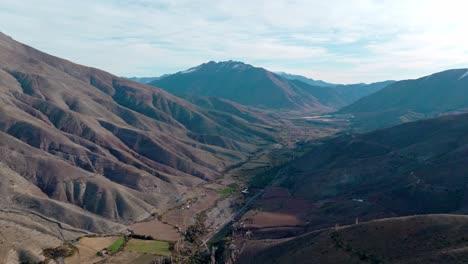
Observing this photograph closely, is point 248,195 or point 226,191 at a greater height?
point 248,195

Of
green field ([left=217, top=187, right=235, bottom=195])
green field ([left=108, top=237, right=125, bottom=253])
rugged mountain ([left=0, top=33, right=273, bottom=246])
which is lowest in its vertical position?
green field ([left=108, top=237, right=125, bottom=253])

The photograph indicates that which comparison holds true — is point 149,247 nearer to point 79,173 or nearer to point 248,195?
point 79,173

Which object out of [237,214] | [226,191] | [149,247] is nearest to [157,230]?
[149,247]

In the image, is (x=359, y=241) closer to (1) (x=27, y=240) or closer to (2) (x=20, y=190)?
(1) (x=27, y=240)

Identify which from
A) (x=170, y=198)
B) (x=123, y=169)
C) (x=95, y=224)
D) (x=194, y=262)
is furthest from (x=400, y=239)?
(x=123, y=169)

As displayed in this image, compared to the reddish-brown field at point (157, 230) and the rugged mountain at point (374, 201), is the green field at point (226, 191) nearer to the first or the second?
the rugged mountain at point (374, 201)

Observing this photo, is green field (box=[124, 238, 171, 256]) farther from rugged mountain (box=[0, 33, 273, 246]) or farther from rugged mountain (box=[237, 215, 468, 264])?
rugged mountain (box=[237, 215, 468, 264])

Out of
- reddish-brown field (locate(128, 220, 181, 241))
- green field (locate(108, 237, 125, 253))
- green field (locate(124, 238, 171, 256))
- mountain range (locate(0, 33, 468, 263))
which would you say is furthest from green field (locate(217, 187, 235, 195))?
green field (locate(108, 237, 125, 253))
